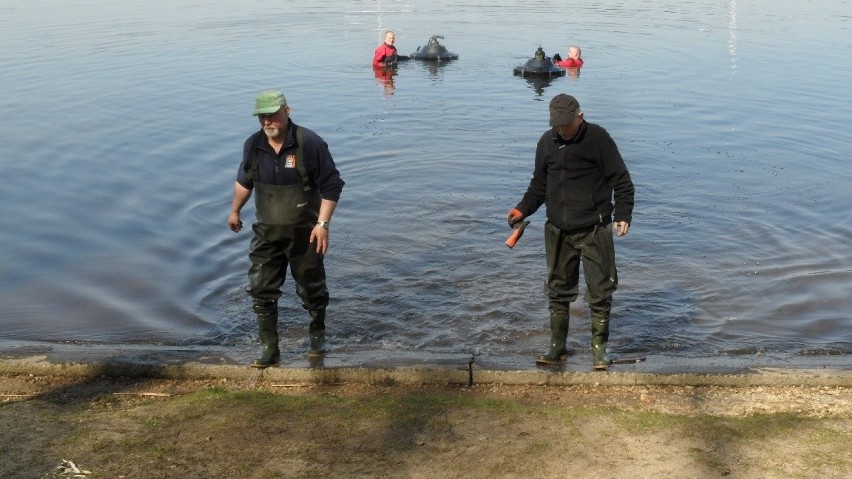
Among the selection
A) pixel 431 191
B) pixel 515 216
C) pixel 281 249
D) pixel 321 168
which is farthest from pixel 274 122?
pixel 431 191

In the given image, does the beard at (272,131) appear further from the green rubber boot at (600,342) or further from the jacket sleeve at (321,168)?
the green rubber boot at (600,342)

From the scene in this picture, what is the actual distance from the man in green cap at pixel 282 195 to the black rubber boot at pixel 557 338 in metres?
1.77

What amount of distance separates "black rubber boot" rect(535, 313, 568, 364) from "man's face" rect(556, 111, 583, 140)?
139cm

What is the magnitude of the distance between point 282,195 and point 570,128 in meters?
2.01

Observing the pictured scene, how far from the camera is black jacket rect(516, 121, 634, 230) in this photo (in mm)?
7430

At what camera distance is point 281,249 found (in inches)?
309

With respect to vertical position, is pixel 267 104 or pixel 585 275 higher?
pixel 267 104

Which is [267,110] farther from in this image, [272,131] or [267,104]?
[272,131]

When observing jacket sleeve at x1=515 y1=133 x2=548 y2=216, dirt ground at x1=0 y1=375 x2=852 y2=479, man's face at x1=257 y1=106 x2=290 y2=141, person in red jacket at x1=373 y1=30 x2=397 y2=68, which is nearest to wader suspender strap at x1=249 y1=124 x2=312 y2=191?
man's face at x1=257 y1=106 x2=290 y2=141

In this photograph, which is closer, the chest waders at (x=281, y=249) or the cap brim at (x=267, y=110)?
the cap brim at (x=267, y=110)

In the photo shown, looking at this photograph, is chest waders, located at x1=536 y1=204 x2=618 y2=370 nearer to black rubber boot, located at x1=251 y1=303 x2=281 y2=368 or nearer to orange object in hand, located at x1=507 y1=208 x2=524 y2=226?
orange object in hand, located at x1=507 y1=208 x2=524 y2=226

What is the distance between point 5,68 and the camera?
86.2 feet

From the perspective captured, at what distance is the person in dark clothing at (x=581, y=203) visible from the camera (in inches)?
292

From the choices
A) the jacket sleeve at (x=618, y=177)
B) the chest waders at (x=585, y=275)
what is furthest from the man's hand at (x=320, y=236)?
the jacket sleeve at (x=618, y=177)
